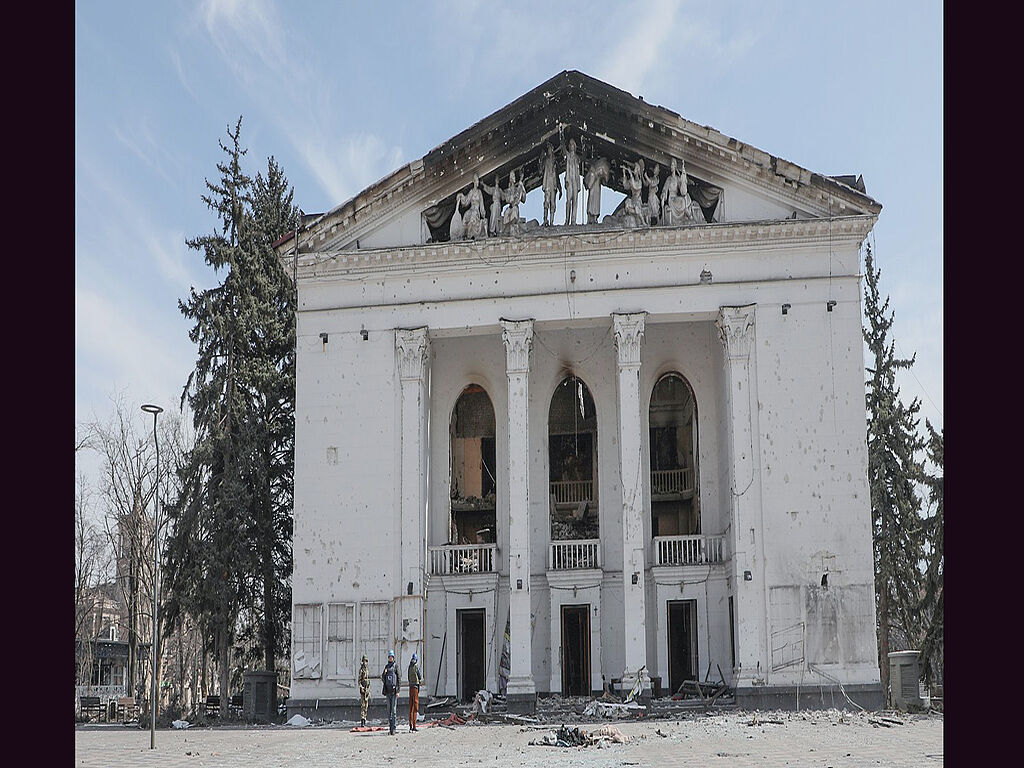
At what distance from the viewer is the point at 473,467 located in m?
32.2

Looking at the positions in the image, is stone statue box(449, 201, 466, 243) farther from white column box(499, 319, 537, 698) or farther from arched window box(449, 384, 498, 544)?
arched window box(449, 384, 498, 544)

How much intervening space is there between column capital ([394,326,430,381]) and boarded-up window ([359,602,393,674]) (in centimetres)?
592

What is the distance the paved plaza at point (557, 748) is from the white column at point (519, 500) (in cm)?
277

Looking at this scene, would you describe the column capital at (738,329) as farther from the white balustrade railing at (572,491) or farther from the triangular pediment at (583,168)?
the white balustrade railing at (572,491)

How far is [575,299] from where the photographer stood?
1137 inches

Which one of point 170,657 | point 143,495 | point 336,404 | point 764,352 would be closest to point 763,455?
point 764,352

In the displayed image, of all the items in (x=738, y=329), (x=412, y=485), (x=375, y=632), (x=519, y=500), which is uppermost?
(x=738, y=329)

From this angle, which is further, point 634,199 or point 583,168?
point 583,168

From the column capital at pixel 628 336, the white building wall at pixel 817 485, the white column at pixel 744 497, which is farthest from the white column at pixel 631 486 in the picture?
the white building wall at pixel 817 485

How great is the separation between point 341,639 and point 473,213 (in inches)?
452

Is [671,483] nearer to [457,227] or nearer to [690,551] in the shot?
[690,551]

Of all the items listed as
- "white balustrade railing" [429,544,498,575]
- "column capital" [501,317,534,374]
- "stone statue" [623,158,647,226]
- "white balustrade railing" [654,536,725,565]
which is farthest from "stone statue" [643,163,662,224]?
"white balustrade railing" [429,544,498,575]

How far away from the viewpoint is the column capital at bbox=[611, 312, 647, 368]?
1113 inches

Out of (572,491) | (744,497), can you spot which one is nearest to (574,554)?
(572,491)
